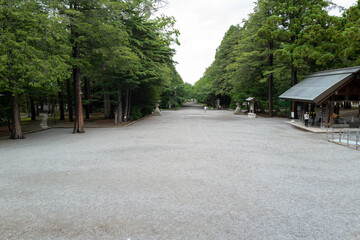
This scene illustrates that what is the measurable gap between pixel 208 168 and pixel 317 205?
11.7 ft

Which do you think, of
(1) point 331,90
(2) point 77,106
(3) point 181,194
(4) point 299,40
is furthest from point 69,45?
(4) point 299,40

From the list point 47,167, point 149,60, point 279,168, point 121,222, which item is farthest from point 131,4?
point 121,222

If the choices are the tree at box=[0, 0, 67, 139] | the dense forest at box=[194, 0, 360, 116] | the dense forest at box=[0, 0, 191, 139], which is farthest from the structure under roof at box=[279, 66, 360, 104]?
the tree at box=[0, 0, 67, 139]

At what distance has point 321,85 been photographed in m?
18.4

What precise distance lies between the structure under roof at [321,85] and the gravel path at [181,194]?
7343 mm

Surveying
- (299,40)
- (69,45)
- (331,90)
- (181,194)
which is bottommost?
(181,194)

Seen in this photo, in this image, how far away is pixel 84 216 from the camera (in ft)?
16.2

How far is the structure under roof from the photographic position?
16797 millimetres

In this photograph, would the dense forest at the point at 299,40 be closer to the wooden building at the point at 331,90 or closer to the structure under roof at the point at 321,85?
the structure under roof at the point at 321,85

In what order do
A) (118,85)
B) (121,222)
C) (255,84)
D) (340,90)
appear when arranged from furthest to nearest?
(255,84) → (118,85) → (340,90) → (121,222)

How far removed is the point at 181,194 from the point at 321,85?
17074mm

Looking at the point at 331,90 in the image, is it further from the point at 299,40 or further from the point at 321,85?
the point at 299,40

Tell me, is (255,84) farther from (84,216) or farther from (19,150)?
(84,216)

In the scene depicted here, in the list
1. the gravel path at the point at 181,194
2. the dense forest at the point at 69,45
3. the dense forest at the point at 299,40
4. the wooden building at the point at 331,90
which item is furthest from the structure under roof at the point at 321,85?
the dense forest at the point at 69,45
